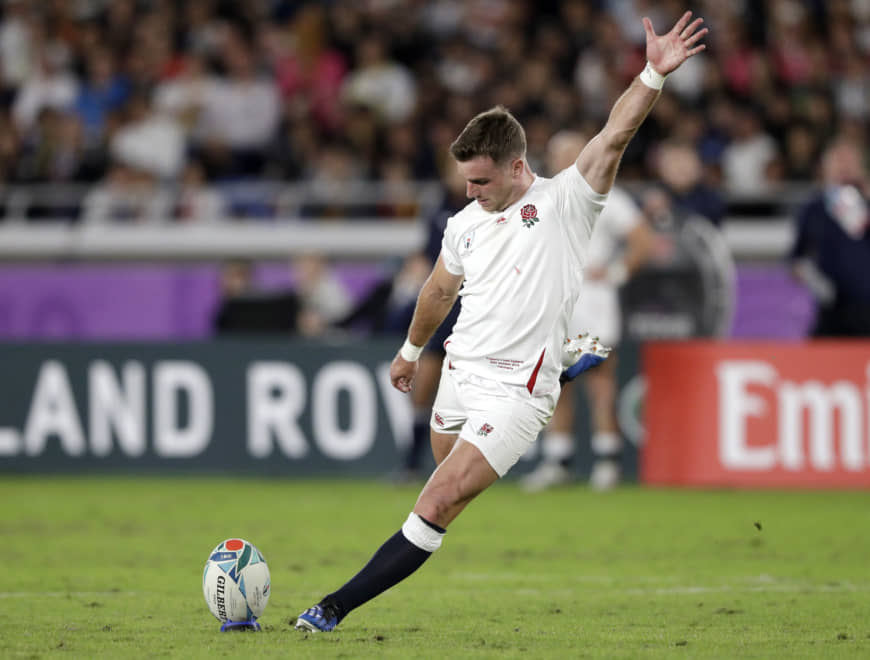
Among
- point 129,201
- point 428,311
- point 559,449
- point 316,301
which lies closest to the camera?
point 428,311

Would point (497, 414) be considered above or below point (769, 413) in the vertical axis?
above

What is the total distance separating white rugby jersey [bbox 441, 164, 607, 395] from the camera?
19.7ft

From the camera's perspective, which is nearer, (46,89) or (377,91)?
(377,91)

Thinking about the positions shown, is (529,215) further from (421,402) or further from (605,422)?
(421,402)

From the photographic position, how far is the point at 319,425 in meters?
13.6

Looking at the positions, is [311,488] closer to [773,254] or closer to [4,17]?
[773,254]

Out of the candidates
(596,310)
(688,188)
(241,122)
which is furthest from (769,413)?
(241,122)

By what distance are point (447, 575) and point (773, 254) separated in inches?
379

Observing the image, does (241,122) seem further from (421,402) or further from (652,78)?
(652,78)

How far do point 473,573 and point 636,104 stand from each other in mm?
3109

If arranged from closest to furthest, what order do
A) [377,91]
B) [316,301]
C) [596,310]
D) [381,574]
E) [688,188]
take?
[381,574] → [596,310] → [688,188] → [316,301] → [377,91]

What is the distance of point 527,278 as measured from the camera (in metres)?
6.02

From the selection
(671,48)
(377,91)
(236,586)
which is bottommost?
(236,586)

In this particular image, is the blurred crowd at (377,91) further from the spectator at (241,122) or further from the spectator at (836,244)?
the spectator at (836,244)
